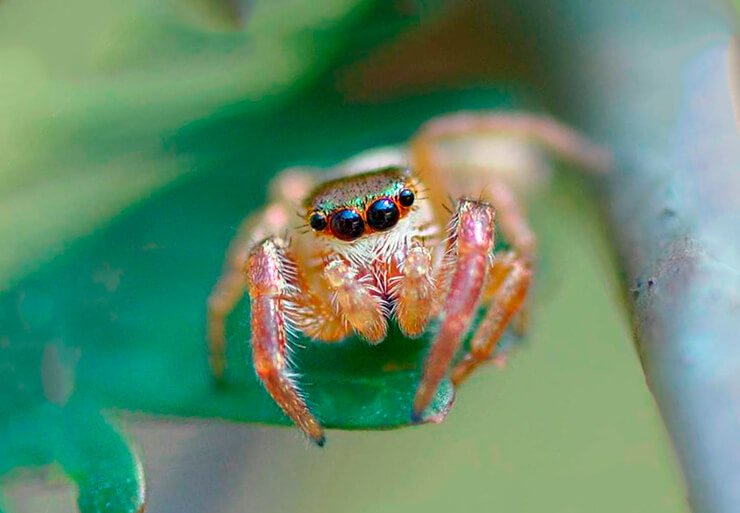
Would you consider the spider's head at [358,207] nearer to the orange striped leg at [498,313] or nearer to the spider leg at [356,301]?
the spider leg at [356,301]

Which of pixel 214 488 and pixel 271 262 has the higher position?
pixel 271 262

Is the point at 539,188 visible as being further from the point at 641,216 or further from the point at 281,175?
the point at 641,216

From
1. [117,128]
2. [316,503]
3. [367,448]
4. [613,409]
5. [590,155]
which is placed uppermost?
[590,155]

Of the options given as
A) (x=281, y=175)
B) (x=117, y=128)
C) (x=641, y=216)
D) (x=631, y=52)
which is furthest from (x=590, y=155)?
(x=117, y=128)

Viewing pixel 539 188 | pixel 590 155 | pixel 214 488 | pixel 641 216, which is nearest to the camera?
pixel 641 216

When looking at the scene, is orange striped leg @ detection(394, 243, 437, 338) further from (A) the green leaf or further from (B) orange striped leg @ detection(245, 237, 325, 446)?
(B) orange striped leg @ detection(245, 237, 325, 446)

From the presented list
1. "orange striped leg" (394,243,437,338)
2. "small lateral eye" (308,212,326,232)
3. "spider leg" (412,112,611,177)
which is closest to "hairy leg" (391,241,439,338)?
"orange striped leg" (394,243,437,338)
